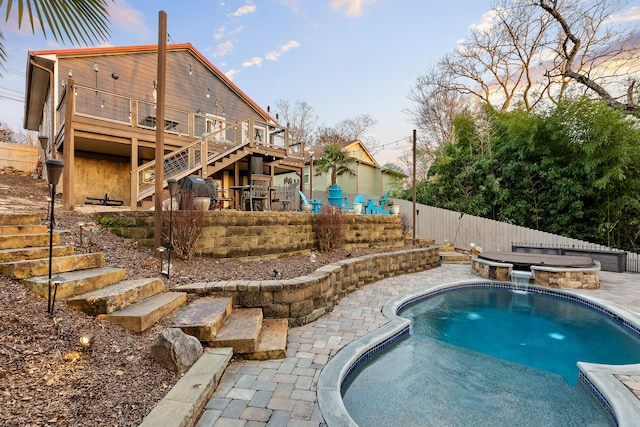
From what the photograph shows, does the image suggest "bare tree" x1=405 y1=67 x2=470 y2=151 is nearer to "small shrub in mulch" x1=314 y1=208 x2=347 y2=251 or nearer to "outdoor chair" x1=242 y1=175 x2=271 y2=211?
A: "outdoor chair" x1=242 y1=175 x2=271 y2=211

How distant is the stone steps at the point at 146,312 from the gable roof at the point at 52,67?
7494 mm

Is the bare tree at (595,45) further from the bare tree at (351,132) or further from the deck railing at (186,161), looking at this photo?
the bare tree at (351,132)

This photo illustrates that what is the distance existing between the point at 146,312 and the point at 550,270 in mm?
7672

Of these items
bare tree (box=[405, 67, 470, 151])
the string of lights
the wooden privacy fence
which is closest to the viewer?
the wooden privacy fence

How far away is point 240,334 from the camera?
2828 mm

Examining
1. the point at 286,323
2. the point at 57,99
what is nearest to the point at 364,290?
the point at 286,323

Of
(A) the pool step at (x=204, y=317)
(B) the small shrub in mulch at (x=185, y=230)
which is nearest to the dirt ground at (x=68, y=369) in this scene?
(A) the pool step at (x=204, y=317)

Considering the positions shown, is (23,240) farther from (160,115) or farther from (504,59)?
(504,59)

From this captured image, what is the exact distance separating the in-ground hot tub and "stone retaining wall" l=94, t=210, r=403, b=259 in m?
4.37

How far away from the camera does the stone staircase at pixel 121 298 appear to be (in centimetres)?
257

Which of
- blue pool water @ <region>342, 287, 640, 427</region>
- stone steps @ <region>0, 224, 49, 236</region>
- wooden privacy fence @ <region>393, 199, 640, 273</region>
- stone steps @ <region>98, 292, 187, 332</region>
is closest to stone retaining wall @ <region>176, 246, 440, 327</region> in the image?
stone steps @ <region>98, 292, 187, 332</region>

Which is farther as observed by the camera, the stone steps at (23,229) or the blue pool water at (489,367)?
the stone steps at (23,229)

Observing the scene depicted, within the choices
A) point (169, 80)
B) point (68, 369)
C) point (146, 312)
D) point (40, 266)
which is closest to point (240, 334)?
point (146, 312)

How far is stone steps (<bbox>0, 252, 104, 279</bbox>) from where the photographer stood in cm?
265
